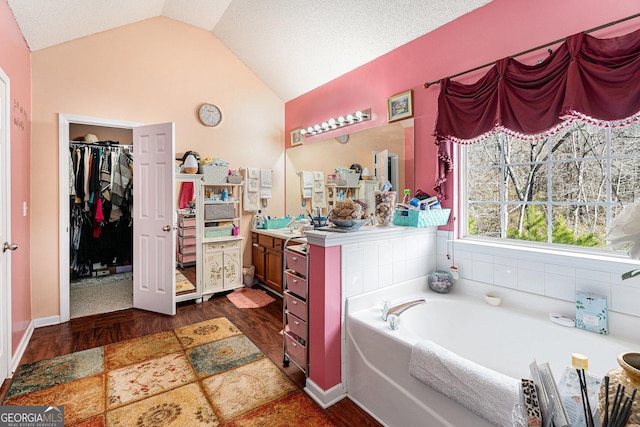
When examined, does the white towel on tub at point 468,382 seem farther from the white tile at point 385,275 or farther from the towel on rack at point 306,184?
the towel on rack at point 306,184

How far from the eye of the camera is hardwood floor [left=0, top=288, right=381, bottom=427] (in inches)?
96.5

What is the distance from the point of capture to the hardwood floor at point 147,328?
2.45m

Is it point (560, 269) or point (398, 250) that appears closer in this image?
point (560, 269)

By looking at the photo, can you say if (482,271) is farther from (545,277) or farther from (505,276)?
(545,277)

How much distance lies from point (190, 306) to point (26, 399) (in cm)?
164

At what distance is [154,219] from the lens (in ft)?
10.7

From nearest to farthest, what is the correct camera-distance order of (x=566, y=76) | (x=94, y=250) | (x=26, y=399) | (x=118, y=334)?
(x=566, y=76), (x=26, y=399), (x=118, y=334), (x=94, y=250)

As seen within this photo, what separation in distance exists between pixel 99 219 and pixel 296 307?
3440mm

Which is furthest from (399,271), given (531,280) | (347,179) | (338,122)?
(338,122)

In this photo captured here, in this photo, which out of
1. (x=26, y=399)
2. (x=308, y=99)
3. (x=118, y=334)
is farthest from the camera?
(x=308, y=99)

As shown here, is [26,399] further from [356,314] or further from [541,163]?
[541,163]

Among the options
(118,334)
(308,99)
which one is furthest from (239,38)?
(118,334)

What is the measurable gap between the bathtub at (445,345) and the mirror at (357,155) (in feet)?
3.61

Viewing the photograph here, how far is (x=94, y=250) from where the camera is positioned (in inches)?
173
